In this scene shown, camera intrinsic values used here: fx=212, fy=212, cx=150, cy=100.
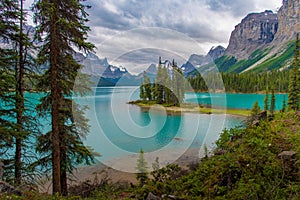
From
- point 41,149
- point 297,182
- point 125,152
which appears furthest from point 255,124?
point 125,152

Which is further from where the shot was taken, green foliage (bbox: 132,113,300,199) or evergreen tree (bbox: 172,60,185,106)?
evergreen tree (bbox: 172,60,185,106)

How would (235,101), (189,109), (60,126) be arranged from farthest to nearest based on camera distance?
(235,101) → (189,109) → (60,126)

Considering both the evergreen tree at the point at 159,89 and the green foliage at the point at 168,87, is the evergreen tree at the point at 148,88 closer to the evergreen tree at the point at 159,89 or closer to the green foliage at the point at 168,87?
the green foliage at the point at 168,87

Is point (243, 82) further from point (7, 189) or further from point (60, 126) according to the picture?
point (7, 189)

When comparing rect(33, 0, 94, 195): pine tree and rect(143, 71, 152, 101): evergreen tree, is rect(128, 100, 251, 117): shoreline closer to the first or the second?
rect(143, 71, 152, 101): evergreen tree

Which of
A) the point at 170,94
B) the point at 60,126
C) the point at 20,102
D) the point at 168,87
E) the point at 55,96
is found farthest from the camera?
the point at 170,94

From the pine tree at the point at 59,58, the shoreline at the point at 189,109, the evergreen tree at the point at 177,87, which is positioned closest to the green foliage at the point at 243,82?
the evergreen tree at the point at 177,87

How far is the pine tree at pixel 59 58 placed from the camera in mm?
7266

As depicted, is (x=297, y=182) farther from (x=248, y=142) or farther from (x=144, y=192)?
(x=144, y=192)

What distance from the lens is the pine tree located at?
23.8 ft

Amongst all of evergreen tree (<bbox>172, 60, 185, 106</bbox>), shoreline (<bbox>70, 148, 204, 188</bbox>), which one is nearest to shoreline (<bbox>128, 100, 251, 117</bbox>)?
evergreen tree (<bbox>172, 60, 185, 106</bbox>)

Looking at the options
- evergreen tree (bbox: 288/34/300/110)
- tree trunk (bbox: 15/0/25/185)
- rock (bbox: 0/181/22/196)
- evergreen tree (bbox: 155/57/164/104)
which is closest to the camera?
rock (bbox: 0/181/22/196)

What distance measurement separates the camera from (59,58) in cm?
760

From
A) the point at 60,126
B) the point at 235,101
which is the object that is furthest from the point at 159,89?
the point at 60,126
